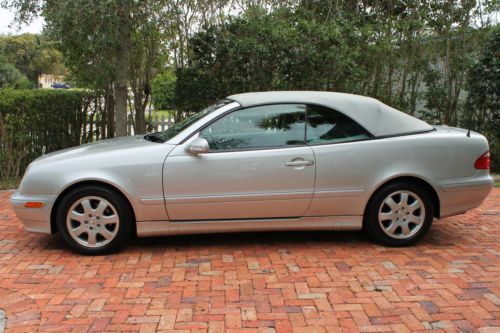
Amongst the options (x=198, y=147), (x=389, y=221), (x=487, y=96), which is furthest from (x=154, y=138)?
(x=487, y=96)

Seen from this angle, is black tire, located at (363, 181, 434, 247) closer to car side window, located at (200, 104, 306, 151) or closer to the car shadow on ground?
the car shadow on ground

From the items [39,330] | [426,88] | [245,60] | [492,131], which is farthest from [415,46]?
[39,330]

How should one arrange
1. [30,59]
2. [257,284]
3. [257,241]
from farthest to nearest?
1. [30,59]
2. [257,241]
3. [257,284]

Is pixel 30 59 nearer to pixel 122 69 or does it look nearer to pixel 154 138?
pixel 122 69

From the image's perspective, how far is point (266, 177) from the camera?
466 cm

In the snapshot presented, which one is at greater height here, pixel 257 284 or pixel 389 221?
pixel 389 221

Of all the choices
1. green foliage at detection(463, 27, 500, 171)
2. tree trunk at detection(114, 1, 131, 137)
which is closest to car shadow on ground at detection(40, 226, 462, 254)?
tree trunk at detection(114, 1, 131, 137)

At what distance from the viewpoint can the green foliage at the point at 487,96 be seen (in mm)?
9297

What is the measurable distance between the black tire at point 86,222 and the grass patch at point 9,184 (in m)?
3.76

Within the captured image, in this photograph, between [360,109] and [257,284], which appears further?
[360,109]

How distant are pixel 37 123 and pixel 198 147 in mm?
5000

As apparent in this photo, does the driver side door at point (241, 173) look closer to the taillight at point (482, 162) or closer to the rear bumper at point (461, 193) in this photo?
the rear bumper at point (461, 193)

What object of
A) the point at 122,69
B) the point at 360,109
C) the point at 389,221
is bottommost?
the point at 389,221

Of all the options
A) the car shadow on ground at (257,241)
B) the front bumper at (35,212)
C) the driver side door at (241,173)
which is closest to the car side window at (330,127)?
the driver side door at (241,173)
